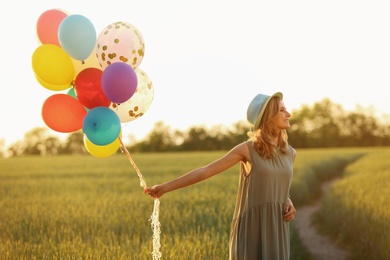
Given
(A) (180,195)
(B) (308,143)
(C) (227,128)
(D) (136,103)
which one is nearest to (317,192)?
(A) (180,195)

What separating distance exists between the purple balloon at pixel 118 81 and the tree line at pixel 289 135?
118ft

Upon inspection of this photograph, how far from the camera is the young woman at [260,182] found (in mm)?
3883

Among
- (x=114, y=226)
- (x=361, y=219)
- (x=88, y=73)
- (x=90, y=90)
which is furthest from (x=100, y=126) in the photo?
Result: (x=361, y=219)

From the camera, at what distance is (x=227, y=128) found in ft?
161

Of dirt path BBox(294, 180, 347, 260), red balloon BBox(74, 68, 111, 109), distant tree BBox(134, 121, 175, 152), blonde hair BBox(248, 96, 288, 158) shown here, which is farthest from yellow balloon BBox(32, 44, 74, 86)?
distant tree BBox(134, 121, 175, 152)

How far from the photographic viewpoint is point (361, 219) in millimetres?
7918

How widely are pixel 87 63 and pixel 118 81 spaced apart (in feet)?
1.64

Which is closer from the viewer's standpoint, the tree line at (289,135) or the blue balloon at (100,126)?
the blue balloon at (100,126)

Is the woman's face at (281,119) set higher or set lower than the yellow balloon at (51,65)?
lower

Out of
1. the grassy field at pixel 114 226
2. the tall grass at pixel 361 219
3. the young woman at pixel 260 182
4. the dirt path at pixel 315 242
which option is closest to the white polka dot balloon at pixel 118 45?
the young woman at pixel 260 182

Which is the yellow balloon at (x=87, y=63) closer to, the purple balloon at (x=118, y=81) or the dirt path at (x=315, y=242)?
the purple balloon at (x=118, y=81)

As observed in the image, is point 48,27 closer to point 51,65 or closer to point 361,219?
point 51,65

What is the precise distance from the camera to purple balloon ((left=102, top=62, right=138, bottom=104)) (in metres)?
4.09

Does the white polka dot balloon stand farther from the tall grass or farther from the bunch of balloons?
the tall grass
